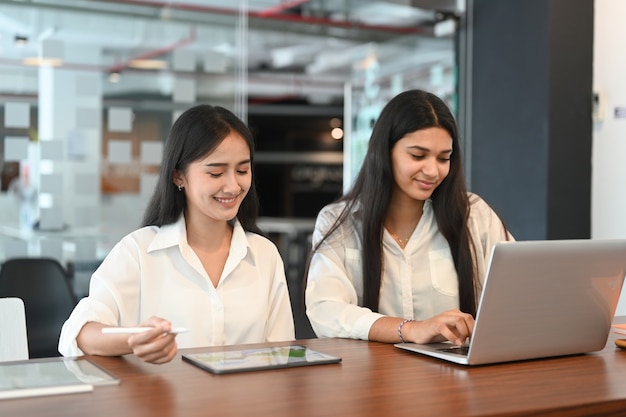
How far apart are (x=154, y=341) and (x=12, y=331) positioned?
1.91 feet

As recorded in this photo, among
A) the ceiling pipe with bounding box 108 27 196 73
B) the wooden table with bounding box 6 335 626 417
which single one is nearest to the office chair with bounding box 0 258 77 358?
the ceiling pipe with bounding box 108 27 196 73

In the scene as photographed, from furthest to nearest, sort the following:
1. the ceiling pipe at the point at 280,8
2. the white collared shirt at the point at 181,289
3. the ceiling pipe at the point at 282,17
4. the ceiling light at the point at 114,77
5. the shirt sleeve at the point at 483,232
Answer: the ceiling pipe at the point at 280,8
the ceiling pipe at the point at 282,17
the ceiling light at the point at 114,77
the shirt sleeve at the point at 483,232
the white collared shirt at the point at 181,289

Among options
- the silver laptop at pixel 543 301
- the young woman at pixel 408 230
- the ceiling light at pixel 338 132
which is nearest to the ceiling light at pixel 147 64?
the ceiling light at pixel 338 132

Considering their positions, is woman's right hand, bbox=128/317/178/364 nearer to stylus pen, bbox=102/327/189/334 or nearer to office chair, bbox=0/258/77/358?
stylus pen, bbox=102/327/189/334

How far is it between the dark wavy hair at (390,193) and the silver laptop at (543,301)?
58 centimetres

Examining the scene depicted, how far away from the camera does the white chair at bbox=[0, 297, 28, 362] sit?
224cm

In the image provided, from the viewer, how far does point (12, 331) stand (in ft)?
7.38

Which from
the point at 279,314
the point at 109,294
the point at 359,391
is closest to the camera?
the point at 359,391

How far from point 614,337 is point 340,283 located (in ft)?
2.79

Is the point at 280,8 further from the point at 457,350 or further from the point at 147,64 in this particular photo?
the point at 457,350

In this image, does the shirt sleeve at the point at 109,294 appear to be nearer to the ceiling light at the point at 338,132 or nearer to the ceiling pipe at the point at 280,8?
the ceiling pipe at the point at 280,8

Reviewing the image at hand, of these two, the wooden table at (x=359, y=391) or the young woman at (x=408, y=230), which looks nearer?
the wooden table at (x=359, y=391)

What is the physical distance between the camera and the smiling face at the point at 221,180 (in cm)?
249

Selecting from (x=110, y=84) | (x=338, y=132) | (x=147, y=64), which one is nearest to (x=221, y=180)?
(x=110, y=84)
